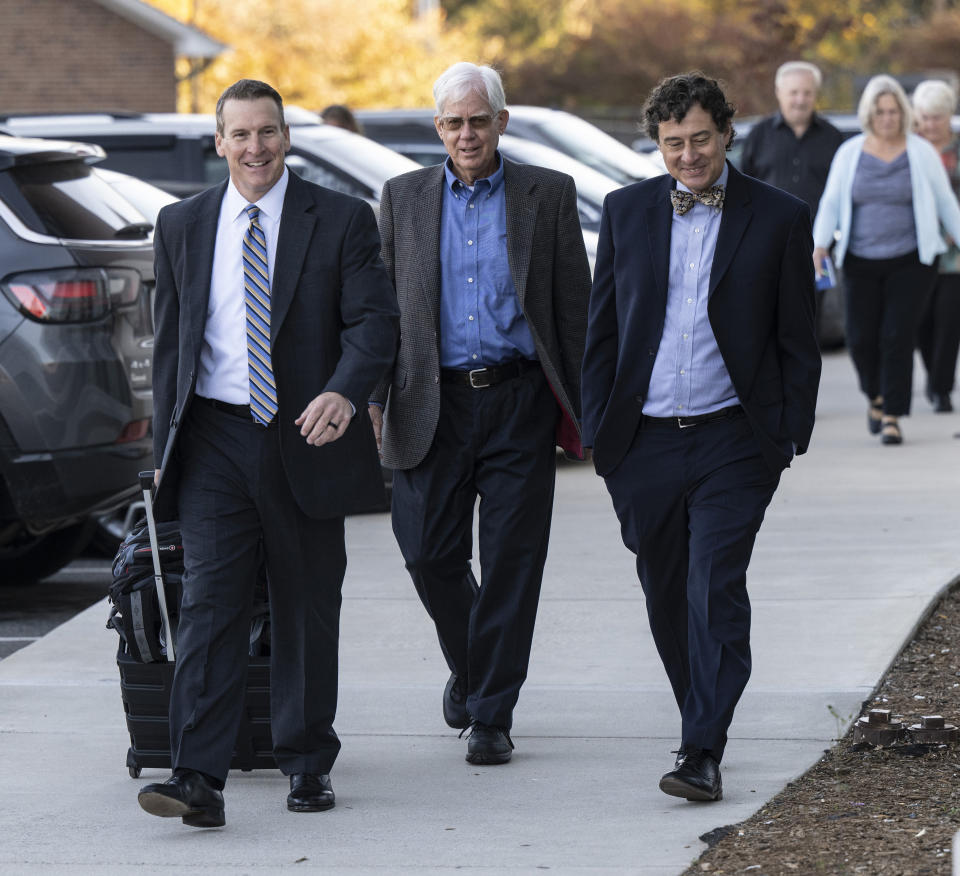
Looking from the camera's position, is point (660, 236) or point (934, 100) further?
point (934, 100)

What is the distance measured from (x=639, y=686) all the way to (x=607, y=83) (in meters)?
40.4

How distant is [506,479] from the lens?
5750 mm

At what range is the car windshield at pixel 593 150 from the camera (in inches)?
563

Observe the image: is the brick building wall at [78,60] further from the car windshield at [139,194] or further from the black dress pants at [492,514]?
the black dress pants at [492,514]

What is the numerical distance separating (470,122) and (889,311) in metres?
6.40

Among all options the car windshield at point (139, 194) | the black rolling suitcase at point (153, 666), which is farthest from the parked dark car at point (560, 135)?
the black rolling suitcase at point (153, 666)

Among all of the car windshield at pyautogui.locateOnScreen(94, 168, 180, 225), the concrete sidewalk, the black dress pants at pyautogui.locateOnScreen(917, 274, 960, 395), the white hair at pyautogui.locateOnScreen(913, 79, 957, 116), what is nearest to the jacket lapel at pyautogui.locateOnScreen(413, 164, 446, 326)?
the concrete sidewalk

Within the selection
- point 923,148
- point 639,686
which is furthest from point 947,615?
point 923,148

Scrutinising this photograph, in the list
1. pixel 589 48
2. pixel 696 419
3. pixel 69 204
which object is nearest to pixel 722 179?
pixel 696 419

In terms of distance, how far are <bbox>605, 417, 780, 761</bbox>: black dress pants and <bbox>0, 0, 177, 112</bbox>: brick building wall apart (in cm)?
2477

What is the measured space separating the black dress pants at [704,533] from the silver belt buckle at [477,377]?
51 cm

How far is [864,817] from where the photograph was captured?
496 cm

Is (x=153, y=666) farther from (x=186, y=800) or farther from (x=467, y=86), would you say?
(x=467, y=86)

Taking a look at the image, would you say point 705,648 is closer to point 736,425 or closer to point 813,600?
point 736,425
